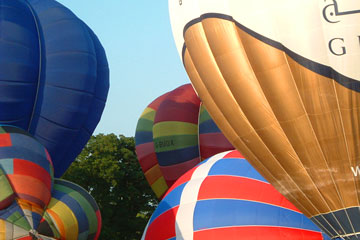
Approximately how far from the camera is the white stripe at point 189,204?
37.3ft

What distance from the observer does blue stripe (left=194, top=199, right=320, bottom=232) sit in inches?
426

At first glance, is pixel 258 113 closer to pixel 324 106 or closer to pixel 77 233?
pixel 324 106

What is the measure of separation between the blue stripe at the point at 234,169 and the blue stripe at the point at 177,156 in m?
7.33

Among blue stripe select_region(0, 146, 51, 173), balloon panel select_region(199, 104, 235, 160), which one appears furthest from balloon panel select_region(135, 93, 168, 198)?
blue stripe select_region(0, 146, 51, 173)

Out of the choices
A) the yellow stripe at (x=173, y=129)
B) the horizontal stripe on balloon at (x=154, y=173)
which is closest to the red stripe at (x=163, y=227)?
the yellow stripe at (x=173, y=129)

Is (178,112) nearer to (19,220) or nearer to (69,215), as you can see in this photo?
(69,215)

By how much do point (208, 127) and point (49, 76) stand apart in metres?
5.35

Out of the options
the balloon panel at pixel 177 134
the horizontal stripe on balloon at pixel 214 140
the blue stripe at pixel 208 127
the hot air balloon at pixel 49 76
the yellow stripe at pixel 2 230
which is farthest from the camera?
the balloon panel at pixel 177 134

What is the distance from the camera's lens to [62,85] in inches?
609

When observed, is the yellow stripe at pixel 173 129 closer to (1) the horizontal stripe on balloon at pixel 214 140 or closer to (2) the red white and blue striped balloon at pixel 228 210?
(1) the horizontal stripe on balloon at pixel 214 140

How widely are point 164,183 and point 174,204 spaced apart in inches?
364

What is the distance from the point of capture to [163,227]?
11.8 metres

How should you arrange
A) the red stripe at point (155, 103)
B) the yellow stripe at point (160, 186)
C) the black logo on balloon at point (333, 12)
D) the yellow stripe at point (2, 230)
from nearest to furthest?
1. the black logo on balloon at point (333, 12)
2. the yellow stripe at point (2, 230)
3. the yellow stripe at point (160, 186)
4. the red stripe at point (155, 103)

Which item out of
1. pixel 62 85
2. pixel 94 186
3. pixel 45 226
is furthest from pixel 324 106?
pixel 94 186
